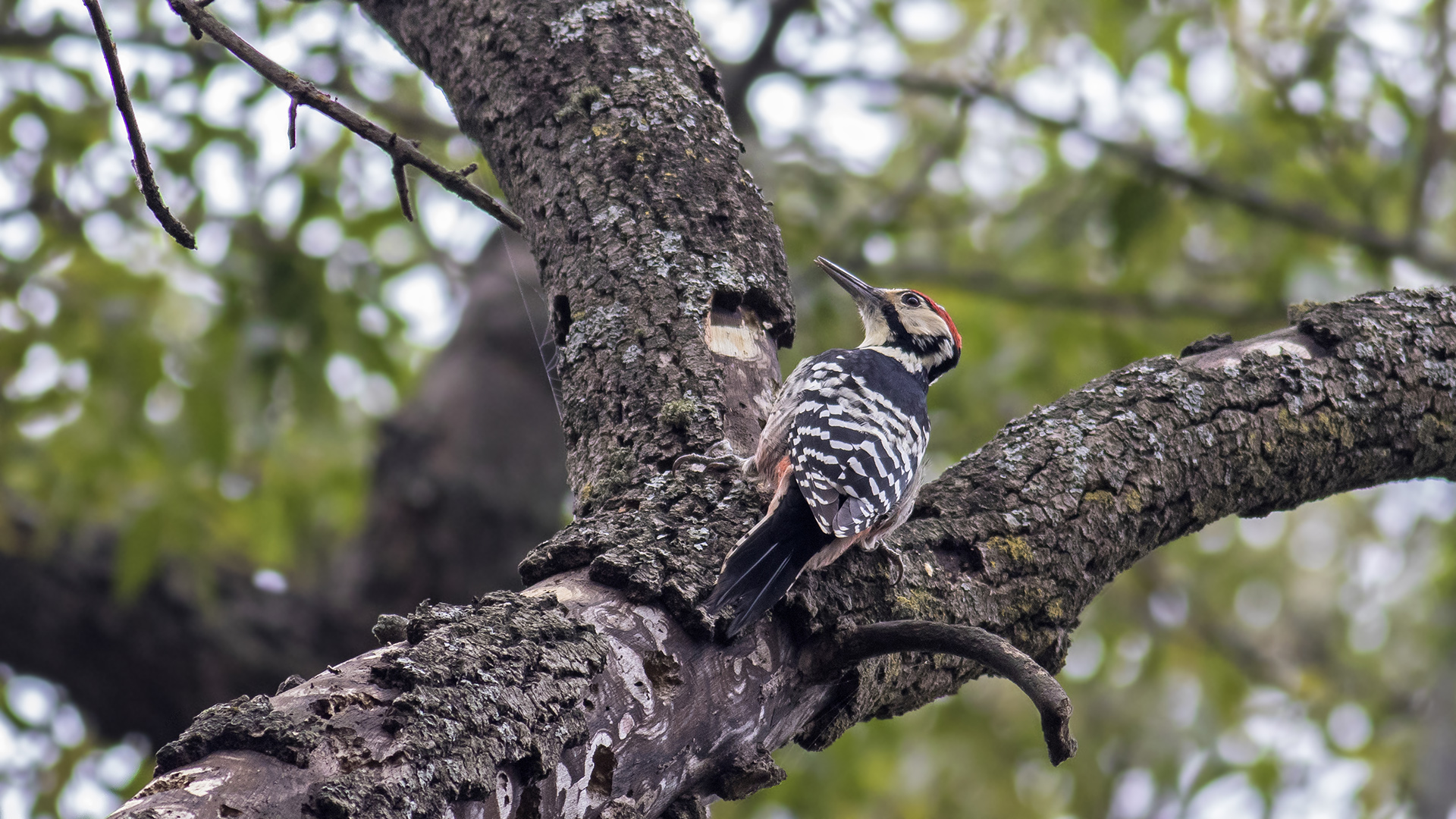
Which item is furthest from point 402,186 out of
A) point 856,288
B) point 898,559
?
point 856,288

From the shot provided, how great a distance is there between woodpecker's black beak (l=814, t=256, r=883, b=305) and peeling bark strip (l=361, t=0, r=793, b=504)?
5.82ft

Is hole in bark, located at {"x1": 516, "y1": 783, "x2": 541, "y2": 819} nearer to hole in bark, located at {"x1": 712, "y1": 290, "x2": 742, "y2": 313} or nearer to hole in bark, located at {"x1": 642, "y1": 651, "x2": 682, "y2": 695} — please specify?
hole in bark, located at {"x1": 642, "y1": 651, "x2": 682, "y2": 695}

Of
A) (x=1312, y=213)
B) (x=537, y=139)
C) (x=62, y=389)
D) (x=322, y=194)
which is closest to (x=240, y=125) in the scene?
(x=322, y=194)

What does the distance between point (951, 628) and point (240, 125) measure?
15.6ft

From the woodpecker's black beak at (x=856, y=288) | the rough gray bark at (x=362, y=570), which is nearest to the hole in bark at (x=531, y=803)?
the woodpecker's black beak at (x=856, y=288)

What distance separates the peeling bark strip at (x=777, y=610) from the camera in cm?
139

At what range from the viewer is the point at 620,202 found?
7.93ft

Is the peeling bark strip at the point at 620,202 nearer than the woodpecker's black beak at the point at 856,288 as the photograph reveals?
Yes

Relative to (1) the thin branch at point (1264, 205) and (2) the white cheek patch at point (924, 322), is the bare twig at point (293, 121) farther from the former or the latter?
(1) the thin branch at point (1264, 205)

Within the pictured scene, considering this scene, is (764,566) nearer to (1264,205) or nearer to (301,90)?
(301,90)

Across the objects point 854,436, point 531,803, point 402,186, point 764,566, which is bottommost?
point 531,803

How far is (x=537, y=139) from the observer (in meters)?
2.54

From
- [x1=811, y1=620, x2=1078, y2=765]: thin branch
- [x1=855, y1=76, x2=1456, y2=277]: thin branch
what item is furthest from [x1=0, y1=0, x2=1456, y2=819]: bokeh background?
[x1=811, y1=620, x2=1078, y2=765]: thin branch

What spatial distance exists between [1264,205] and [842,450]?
12.2 feet
